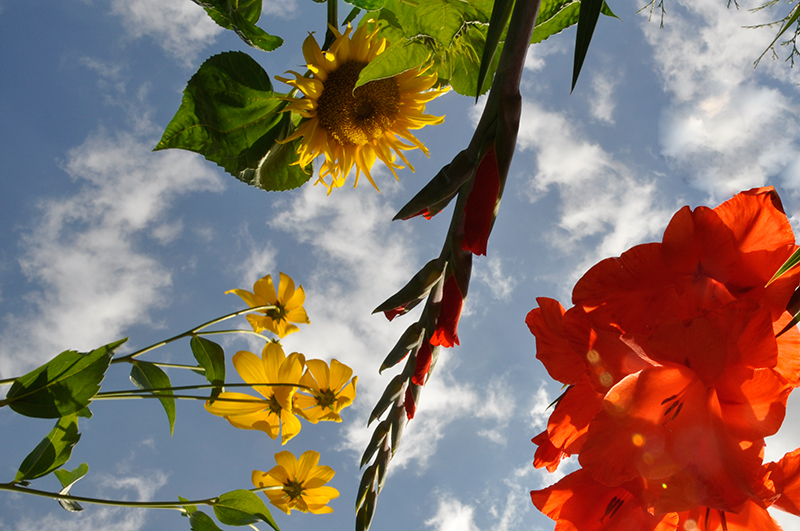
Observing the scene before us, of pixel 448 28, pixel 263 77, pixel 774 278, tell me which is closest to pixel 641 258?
pixel 774 278

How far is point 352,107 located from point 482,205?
46cm

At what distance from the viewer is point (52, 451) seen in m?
0.40

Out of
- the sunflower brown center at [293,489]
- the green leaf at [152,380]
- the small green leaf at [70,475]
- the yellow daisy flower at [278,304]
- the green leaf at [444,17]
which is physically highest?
the green leaf at [444,17]

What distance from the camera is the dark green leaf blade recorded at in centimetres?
21

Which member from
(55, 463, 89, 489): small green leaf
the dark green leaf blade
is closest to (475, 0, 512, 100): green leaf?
the dark green leaf blade

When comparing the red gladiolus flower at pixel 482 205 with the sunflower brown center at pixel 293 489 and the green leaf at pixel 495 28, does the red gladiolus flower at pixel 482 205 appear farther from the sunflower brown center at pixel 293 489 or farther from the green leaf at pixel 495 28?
the sunflower brown center at pixel 293 489

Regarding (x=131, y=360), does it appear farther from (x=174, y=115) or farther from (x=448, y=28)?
(x=448, y=28)

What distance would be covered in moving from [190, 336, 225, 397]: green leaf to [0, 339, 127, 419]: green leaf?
130 mm

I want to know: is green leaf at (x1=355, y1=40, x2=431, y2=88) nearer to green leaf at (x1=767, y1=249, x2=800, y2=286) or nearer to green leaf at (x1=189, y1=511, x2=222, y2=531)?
green leaf at (x1=767, y1=249, x2=800, y2=286)

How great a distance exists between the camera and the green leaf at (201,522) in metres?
0.46

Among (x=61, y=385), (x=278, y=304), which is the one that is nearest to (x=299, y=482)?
(x=278, y=304)

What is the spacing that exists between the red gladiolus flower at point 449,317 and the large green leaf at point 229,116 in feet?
1.30

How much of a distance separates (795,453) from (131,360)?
55 centimetres

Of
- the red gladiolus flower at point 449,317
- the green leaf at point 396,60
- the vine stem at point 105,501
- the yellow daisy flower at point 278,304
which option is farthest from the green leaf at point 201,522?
the green leaf at point 396,60
